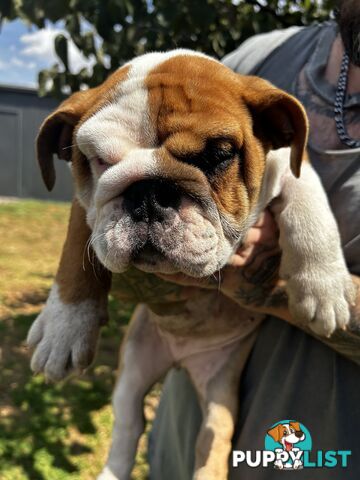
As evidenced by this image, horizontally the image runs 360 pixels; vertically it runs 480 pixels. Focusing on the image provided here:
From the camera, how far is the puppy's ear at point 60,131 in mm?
2135

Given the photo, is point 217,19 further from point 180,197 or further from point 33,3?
point 180,197

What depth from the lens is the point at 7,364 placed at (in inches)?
192

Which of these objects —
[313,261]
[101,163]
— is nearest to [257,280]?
[313,261]

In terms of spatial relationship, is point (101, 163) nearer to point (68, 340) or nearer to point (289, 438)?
point (68, 340)

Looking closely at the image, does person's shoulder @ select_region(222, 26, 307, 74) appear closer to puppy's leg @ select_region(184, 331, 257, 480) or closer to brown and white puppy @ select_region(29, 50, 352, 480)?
brown and white puppy @ select_region(29, 50, 352, 480)

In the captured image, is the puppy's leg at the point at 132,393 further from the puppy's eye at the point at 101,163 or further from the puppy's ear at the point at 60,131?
the puppy's eye at the point at 101,163

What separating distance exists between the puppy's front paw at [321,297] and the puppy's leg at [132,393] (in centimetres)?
80

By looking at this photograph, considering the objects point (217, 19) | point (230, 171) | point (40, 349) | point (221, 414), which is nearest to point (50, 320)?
point (40, 349)

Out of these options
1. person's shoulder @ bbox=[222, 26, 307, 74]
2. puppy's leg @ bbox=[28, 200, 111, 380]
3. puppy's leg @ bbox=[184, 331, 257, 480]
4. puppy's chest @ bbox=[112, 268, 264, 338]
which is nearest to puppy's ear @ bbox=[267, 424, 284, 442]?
puppy's leg @ bbox=[184, 331, 257, 480]

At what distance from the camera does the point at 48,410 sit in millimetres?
4355

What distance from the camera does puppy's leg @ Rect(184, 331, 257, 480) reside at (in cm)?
221

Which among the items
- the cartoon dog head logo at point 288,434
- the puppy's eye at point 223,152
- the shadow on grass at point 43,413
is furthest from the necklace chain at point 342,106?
the shadow on grass at point 43,413

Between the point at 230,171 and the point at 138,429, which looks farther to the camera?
the point at 138,429

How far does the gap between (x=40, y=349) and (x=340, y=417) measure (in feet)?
3.90
